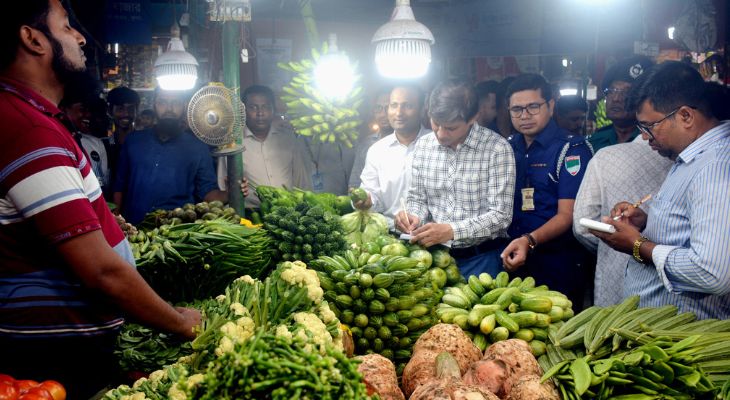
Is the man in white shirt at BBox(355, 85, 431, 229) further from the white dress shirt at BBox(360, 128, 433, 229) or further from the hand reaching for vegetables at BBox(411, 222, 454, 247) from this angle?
the hand reaching for vegetables at BBox(411, 222, 454, 247)

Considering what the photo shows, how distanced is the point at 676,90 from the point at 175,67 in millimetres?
4526

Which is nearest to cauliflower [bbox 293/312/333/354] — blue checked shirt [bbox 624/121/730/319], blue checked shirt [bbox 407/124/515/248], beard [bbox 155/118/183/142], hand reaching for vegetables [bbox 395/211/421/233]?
blue checked shirt [bbox 624/121/730/319]

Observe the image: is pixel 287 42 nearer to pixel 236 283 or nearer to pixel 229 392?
pixel 236 283

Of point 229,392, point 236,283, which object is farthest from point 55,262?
point 229,392

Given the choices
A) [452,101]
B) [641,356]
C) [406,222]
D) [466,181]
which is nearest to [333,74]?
[452,101]

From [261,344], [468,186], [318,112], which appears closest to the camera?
[261,344]

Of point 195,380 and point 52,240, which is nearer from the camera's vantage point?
point 195,380

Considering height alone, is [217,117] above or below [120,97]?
below

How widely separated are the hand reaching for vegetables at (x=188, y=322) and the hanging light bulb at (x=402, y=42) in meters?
2.74

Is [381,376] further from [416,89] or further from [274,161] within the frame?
[274,161]

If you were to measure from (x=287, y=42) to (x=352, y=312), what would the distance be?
20.1ft

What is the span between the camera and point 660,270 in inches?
104

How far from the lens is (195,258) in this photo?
287cm

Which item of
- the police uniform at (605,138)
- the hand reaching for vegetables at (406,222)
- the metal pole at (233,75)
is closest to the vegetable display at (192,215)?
the metal pole at (233,75)
